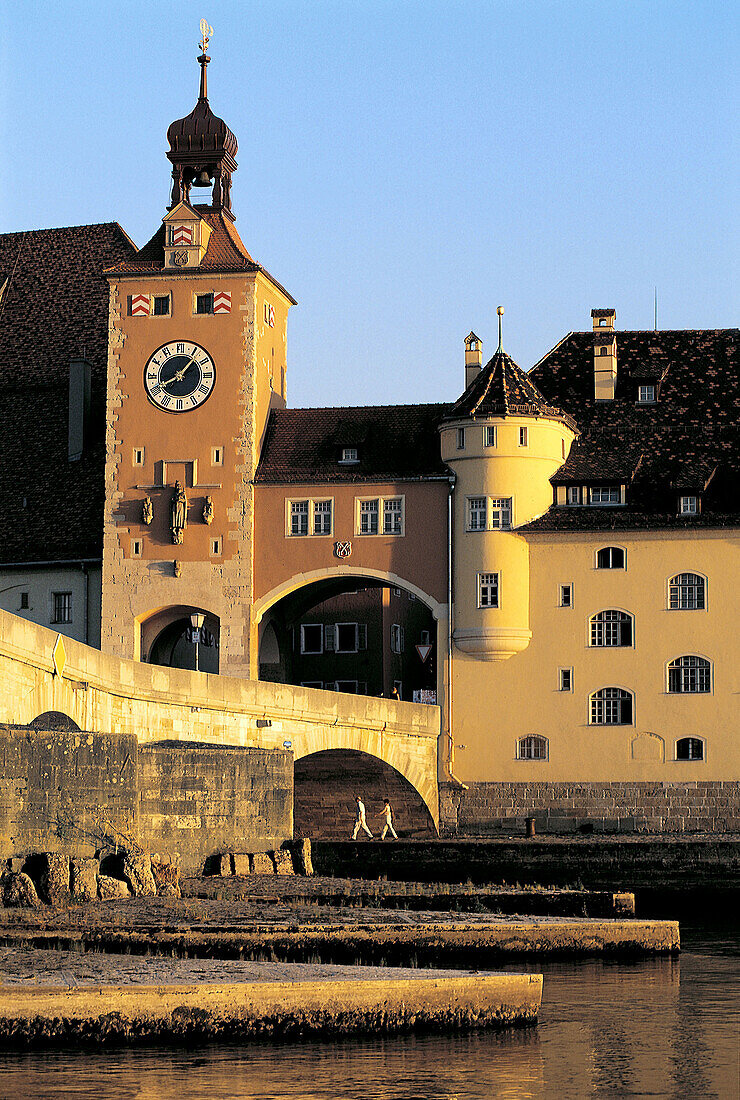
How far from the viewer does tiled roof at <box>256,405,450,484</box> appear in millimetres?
60875

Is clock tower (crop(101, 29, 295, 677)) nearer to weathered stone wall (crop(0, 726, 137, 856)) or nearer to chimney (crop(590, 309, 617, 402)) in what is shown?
chimney (crop(590, 309, 617, 402))

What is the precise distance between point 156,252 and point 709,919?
3247 centimetres

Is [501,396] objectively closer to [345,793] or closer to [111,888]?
[345,793]


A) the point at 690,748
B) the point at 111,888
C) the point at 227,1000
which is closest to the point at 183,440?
the point at 690,748

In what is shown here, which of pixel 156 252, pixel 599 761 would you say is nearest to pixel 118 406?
pixel 156 252

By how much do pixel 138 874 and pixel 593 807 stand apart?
31.5 m

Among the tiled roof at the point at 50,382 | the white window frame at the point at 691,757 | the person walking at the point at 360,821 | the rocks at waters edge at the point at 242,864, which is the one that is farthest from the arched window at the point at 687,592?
the rocks at waters edge at the point at 242,864

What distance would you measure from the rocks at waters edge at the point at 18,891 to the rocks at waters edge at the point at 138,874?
2.62m

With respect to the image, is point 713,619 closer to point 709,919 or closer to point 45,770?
point 709,919

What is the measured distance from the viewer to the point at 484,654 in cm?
5916

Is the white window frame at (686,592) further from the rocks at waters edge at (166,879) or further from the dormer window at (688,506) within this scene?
the rocks at waters edge at (166,879)

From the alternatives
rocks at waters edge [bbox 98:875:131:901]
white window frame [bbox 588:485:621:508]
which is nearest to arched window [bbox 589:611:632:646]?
white window frame [bbox 588:485:621:508]

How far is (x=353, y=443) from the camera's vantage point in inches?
2437

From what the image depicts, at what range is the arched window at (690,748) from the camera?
5809cm
